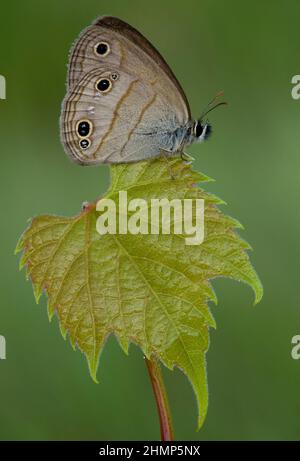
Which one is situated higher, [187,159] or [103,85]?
[103,85]

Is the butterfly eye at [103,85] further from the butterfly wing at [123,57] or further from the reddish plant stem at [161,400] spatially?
the reddish plant stem at [161,400]

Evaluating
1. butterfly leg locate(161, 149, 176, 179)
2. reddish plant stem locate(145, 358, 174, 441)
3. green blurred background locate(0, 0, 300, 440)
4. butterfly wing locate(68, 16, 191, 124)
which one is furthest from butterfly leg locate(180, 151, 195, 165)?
green blurred background locate(0, 0, 300, 440)

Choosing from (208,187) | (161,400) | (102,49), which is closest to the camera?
(161,400)

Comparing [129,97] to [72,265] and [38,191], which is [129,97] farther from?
[38,191]

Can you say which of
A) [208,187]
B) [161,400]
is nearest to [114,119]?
[161,400]

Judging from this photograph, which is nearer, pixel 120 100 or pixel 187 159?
pixel 187 159

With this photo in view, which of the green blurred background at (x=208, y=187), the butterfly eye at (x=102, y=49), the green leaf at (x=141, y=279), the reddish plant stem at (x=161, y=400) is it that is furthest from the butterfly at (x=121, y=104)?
the green blurred background at (x=208, y=187)

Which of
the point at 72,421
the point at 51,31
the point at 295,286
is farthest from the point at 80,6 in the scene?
the point at 72,421

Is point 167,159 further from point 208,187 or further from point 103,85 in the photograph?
point 208,187
